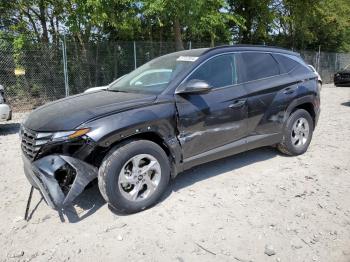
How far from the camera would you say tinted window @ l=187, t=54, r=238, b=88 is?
4355mm

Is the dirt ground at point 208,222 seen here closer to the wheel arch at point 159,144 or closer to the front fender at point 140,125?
the wheel arch at point 159,144

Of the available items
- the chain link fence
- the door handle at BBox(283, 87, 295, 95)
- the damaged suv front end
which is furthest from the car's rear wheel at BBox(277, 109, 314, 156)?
the chain link fence

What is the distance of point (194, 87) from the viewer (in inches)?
157

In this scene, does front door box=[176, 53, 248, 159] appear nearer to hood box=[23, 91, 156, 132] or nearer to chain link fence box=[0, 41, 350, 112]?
hood box=[23, 91, 156, 132]

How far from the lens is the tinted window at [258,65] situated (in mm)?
4875

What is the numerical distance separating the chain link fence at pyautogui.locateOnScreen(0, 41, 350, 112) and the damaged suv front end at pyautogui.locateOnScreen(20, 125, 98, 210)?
827 cm

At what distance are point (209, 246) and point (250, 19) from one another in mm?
20373

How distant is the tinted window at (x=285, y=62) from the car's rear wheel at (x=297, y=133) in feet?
2.24

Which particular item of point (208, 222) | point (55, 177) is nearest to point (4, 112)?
point (55, 177)

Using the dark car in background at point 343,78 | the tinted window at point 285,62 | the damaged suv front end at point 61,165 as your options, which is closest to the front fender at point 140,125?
the damaged suv front end at point 61,165

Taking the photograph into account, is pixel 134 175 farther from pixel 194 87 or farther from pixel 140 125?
pixel 194 87

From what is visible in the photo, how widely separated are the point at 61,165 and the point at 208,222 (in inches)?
62.3

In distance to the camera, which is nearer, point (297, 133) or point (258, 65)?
point (258, 65)

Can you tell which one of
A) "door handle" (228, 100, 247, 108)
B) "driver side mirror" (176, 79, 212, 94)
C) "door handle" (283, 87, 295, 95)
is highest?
"driver side mirror" (176, 79, 212, 94)
